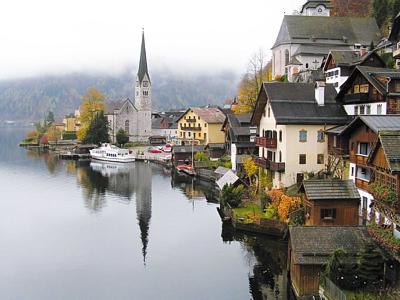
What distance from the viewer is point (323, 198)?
2616 centimetres

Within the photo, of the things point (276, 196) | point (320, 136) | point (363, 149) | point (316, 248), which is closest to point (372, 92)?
point (320, 136)

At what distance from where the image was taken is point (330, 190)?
26.5 meters

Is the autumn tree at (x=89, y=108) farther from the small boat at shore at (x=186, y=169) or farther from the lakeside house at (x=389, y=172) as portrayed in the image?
the lakeside house at (x=389, y=172)

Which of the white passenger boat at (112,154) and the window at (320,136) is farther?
the white passenger boat at (112,154)

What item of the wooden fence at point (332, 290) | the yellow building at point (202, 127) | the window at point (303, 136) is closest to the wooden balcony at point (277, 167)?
the window at point (303, 136)

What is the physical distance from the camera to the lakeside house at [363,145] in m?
24.4

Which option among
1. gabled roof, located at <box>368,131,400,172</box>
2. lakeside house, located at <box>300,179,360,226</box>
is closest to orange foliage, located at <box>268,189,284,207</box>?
lakeside house, located at <box>300,179,360,226</box>

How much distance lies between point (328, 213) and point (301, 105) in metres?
13.1

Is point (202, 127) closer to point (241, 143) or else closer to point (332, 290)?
point (241, 143)

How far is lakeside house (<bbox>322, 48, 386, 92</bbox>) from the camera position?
43.0 meters

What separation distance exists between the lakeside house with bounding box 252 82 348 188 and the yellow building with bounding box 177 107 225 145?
4113 centimetres

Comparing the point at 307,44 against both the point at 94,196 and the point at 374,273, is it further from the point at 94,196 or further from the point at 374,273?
the point at 374,273

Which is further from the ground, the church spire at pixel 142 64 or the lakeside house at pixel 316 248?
the church spire at pixel 142 64

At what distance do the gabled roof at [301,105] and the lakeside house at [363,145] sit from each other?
578cm
